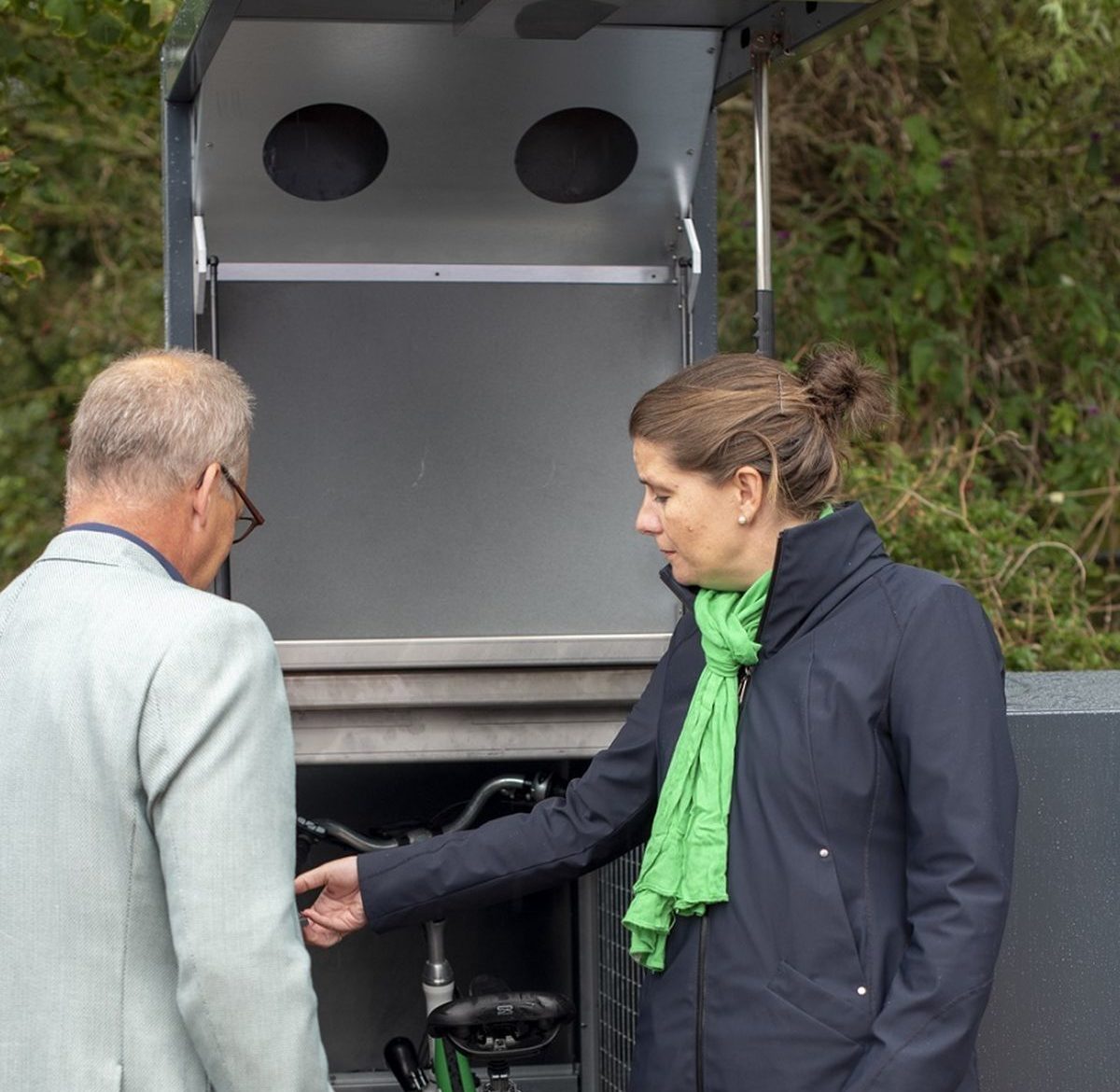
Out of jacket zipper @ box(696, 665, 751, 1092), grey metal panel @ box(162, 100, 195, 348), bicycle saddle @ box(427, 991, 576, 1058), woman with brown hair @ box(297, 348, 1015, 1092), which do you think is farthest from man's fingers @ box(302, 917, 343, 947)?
grey metal panel @ box(162, 100, 195, 348)

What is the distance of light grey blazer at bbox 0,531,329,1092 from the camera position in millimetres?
1564

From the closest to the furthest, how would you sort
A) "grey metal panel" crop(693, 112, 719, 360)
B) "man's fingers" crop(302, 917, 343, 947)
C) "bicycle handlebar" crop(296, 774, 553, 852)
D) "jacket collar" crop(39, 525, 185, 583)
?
"jacket collar" crop(39, 525, 185, 583)
"man's fingers" crop(302, 917, 343, 947)
"bicycle handlebar" crop(296, 774, 553, 852)
"grey metal panel" crop(693, 112, 719, 360)

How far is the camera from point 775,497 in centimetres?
205

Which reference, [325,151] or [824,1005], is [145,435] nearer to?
[824,1005]

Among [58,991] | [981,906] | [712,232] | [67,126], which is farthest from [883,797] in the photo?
[67,126]

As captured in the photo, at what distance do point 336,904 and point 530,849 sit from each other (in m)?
0.29

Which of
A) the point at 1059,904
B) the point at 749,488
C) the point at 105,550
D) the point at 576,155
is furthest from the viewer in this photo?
the point at 576,155

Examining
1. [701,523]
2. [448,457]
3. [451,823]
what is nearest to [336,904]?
[451,823]

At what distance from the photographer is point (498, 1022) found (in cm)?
260

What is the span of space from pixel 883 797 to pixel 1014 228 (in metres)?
4.52

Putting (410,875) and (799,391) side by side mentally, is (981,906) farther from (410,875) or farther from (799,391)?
(410,875)

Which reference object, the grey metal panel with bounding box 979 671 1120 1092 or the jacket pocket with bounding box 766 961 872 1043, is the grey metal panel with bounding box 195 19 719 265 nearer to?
the grey metal panel with bounding box 979 671 1120 1092

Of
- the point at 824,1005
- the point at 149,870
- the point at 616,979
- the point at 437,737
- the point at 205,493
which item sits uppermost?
the point at 205,493

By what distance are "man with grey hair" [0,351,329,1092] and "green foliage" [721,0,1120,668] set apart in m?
3.81
